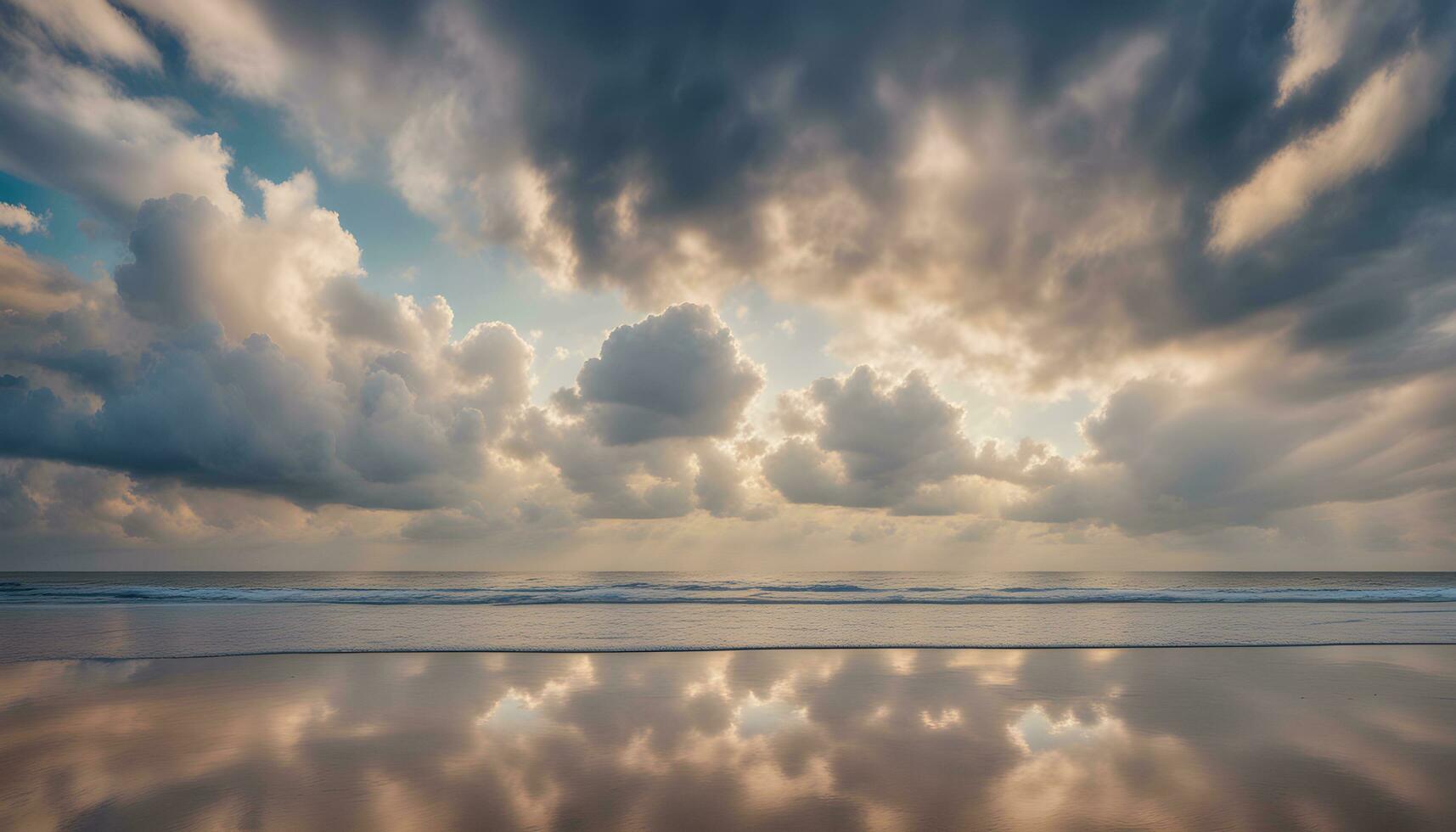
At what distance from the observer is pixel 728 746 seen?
833cm

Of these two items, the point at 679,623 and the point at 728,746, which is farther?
the point at 679,623

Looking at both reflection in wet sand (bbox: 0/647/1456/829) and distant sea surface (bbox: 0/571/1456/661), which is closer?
reflection in wet sand (bbox: 0/647/1456/829)

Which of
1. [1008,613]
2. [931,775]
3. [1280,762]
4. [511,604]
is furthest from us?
[511,604]

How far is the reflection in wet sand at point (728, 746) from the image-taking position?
630 centimetres

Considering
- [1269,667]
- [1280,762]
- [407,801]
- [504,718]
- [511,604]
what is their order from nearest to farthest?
[407,801]
[1280,762]
[504,718]
[1269,667]
[511,604]

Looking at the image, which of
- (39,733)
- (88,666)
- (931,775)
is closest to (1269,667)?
(931,775)

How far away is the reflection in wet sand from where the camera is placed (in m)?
6.30

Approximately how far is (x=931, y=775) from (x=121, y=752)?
1033 centimetres

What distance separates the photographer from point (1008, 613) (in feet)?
83.7

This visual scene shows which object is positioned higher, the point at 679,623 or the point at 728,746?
the point at 728,746

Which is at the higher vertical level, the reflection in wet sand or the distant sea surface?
the reflection in wet sand

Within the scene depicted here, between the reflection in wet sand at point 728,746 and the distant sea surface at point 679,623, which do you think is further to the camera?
the distant sea surface at point 679,623

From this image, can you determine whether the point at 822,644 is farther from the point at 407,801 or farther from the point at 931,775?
the point at 407,801

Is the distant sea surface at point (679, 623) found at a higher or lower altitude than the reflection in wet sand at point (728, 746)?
lower
